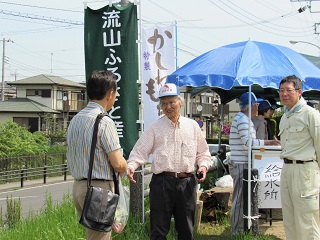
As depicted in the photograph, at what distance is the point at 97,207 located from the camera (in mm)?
3621

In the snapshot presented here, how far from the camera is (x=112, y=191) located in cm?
382

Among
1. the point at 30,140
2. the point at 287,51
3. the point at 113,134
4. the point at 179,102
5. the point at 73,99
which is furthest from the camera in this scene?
the point at 73,99

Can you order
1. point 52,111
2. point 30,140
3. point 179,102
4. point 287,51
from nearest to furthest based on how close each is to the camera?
1. point 179,102
2. point 287,51
3. point 30,140
4. point 52,111

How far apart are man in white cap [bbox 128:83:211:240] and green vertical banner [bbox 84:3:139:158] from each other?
60.2 inches

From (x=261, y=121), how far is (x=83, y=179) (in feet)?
13.3

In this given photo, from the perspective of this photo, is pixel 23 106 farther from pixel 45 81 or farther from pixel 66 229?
pixel 66 229

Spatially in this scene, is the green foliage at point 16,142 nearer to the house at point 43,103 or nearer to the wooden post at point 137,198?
the house at point 43,103

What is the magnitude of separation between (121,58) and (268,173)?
8.62ft

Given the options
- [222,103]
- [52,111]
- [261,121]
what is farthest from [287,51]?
[52,111]

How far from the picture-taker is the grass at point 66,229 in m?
5.71

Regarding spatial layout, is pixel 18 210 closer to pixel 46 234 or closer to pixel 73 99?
pixel 46 234

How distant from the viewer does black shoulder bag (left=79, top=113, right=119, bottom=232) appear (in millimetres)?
3611

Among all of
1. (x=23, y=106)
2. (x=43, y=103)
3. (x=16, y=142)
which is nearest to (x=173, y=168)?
(x=16, y=142)

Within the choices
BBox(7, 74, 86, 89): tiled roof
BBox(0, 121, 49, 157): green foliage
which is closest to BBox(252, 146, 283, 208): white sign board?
BBox(0, 121, 49, 157): green foliage
